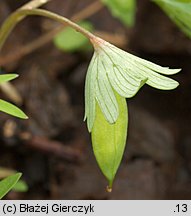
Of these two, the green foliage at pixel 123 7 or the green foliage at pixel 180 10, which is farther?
the green foliage at pixel 123 7

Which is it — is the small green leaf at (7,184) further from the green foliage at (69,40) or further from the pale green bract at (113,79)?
the green foliage at (69,40)

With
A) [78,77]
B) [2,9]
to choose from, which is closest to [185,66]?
[78,77]

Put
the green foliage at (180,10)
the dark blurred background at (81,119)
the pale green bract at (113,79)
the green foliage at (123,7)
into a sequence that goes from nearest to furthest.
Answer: the pale green bract at (113,79) → the green foliage at (180,10) → the green foliage at (123,7) → the dark blurred background at (81,119)

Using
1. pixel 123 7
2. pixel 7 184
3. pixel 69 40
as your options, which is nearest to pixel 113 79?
pixel 7 184

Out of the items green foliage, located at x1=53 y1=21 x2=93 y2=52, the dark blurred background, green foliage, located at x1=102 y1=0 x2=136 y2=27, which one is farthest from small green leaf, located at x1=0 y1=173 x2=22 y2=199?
green foliage, located at x1=53 y1=21 x2=93 y2=52

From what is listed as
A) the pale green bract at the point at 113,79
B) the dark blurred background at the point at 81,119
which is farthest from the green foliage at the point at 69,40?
the pale green bract at the point at 113,79

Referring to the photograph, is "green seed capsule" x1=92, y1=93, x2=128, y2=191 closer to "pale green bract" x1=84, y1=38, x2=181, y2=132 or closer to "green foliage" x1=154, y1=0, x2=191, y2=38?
"pale green bract" x1=84, y1=38, x2=181, y2=132

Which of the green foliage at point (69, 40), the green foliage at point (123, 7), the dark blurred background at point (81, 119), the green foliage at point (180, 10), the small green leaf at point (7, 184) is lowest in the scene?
the dark blurred background at point (81, 119)
